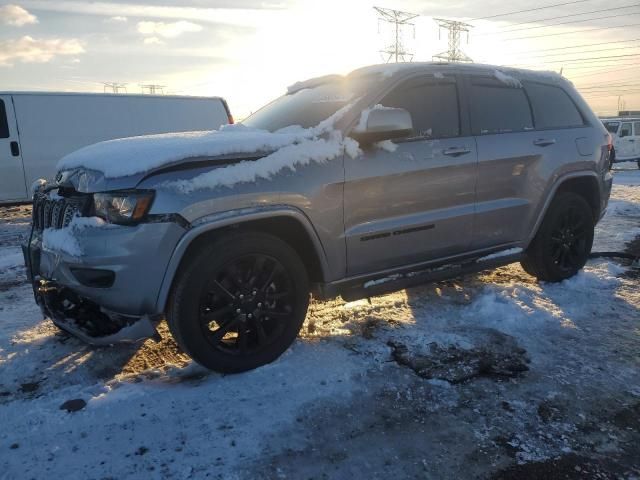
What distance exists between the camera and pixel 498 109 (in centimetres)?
433

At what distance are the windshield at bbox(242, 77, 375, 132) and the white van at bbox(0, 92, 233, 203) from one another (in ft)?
23.1

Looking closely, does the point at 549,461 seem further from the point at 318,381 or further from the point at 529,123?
the point at 529,123

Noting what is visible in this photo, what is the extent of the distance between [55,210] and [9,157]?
7.83m

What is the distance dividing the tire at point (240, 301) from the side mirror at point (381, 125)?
2.97ft

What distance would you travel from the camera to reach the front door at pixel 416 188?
3.44 meters

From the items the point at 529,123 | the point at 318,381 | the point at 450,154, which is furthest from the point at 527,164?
the point at 318,381

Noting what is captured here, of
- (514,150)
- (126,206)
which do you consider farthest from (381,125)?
(126,206)

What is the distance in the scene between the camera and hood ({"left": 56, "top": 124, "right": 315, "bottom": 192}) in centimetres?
279

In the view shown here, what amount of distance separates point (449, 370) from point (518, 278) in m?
2.32

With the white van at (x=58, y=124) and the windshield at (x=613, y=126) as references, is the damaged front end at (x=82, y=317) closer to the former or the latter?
the white van at (x=58, y=124)

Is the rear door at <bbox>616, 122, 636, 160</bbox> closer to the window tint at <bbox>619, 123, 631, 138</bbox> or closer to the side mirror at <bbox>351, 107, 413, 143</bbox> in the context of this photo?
the window tint at <bbox>619, 123, 631, 138</bbox>

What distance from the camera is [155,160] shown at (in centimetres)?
281

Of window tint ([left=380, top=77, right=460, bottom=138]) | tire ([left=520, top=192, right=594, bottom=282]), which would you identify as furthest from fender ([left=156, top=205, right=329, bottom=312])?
tire ([left=520, top=192, right=594, bottom=282])

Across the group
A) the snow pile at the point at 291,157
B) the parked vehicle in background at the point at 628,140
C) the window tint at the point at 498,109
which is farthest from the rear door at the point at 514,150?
the parked vehicle in background at the point at 628,140
